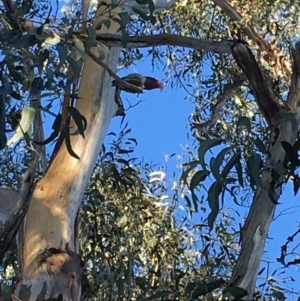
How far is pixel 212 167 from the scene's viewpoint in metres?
1.42

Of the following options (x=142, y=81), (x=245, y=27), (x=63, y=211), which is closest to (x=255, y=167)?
(x=63, y=211)

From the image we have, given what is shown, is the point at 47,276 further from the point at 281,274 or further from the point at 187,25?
the point at 187,25

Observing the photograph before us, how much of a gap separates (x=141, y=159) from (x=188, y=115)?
2.60 feet

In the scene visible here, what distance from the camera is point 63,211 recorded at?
230cm

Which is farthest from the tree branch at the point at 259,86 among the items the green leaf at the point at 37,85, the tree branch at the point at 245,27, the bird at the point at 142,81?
the green leaf at the point at 37,85

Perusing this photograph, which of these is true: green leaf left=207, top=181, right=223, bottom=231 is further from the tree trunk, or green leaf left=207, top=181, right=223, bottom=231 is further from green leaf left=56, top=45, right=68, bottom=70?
the tree trunk

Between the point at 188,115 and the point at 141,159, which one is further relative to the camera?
the point at 188,115

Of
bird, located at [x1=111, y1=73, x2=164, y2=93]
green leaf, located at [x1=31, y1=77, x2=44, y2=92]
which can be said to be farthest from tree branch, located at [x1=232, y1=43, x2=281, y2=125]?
green leaf, located at [x1=31, y1=77, x2=44, y2=92]

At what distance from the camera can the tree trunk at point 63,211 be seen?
2.12 m

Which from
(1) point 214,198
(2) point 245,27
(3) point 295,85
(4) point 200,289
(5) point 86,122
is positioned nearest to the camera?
(1) point 214,198

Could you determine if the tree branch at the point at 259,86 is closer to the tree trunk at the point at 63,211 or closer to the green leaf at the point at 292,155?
the tree trunk at the point at 63,211

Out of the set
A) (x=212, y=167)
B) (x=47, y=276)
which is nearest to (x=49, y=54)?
(x=212, y=167)

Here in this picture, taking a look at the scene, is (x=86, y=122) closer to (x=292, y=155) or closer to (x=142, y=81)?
(x=292, y=155)

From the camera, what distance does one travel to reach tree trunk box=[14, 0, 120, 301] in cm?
212
